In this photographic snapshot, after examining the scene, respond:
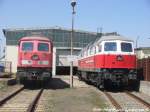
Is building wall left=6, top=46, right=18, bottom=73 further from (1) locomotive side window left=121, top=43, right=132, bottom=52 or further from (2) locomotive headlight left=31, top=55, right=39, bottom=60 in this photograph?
(1) locomotive side window left=121, top=43, right=132, bottom=52

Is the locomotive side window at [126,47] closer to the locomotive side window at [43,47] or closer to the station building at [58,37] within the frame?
the locomotive side window at [43,47]

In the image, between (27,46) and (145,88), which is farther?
A: (27,46)

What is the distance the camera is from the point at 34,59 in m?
25.4

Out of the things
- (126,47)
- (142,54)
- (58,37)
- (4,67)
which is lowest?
(4,67)

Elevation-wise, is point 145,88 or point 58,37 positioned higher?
point 58,37

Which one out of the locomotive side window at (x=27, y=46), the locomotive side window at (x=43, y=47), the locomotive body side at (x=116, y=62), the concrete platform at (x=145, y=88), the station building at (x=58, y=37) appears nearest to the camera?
the concrete platform at (x=145, y=88)

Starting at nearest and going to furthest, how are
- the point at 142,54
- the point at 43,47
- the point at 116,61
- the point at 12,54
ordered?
the point at 116,61
the point at 43,47
the point at 142,54
the point at 12,54

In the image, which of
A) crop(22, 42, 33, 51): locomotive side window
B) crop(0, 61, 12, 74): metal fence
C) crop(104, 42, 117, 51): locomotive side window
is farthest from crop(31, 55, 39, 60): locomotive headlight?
crop(0, 61, 12, 74): metal fence

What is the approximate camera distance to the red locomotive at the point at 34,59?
25016 mm

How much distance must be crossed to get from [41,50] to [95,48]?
3440 millimetres

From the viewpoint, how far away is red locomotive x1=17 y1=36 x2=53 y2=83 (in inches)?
985

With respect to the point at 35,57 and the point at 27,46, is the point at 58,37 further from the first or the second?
the point at 35,57

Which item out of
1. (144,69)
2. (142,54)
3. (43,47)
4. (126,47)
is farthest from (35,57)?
(142,54)

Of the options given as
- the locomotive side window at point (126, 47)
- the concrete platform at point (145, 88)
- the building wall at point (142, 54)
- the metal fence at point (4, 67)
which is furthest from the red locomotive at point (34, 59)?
the building wall at point (142, 54)
